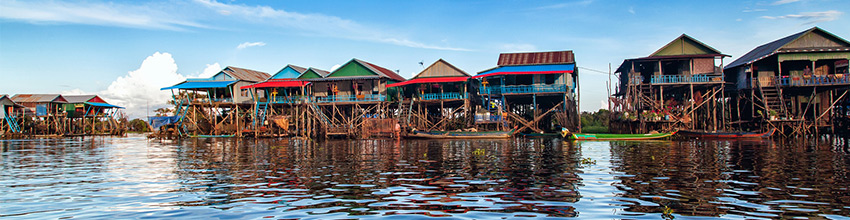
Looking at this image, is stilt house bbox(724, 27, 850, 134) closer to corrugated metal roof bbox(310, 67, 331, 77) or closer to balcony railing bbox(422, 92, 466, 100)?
balcony railing bbox(422, 92, 466, 100)

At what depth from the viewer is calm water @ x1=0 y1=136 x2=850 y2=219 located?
32.6ft

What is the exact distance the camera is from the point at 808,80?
38.9m

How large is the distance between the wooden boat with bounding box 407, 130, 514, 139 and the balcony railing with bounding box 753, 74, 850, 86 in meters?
18.3

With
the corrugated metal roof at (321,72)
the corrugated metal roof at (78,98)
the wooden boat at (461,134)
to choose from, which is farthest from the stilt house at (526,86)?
the corrugated metal roof at (78,98)

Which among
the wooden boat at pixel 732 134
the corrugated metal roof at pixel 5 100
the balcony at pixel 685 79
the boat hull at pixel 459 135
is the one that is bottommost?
the wooden boat at pixel 732 134

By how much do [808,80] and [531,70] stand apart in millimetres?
18730

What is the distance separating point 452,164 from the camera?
19234mm

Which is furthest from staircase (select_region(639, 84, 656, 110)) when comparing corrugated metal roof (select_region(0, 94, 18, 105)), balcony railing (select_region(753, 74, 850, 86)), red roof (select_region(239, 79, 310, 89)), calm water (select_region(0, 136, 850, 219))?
corrugated metal roof (select_region(0, 94, 18, 105))

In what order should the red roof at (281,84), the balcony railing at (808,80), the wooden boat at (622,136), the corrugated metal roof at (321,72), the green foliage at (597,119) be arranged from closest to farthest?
1. the wooden boat at (622,136)
2. the balcony railing at (808,80)
3. the red roof at (281,84)
4. the corrugated metal roof at (321,72)
5. the green foliage at (597,119)

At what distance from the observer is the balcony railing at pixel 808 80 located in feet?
126

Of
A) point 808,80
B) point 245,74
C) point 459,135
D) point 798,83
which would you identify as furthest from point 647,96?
point 245,74

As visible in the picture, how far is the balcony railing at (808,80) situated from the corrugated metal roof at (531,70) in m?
13.4

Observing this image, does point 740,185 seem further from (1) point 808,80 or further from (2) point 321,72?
(2) point 321,72

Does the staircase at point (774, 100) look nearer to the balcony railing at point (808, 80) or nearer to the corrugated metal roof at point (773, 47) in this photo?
the balcony railing at point (808, 80)
